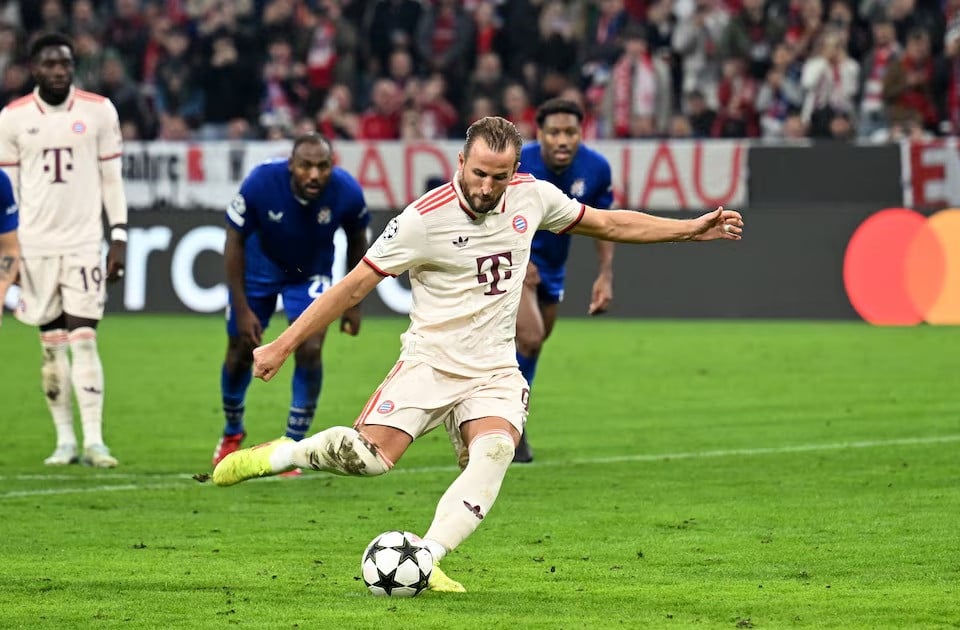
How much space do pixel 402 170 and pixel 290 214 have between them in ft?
37.3

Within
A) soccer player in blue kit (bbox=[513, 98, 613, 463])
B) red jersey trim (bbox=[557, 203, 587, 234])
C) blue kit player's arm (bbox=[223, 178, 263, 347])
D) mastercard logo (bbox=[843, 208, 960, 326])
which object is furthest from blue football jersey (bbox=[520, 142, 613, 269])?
mastercard logo (bbox=[843, 208, 960, 326])

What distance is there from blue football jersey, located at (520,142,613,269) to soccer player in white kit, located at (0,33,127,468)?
2582 millimetres

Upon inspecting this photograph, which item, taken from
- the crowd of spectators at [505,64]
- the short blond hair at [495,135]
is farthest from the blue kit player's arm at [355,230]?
the crowd of spectators at [505,64]

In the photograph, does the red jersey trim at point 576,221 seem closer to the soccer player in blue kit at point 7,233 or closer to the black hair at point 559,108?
the black hair at point 559,108

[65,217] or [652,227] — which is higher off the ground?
[652,227]

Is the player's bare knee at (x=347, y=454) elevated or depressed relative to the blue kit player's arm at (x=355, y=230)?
depressed

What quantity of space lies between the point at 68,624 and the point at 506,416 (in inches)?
75.3

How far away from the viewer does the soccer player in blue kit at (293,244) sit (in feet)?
35.3

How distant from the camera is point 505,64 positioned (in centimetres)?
2469

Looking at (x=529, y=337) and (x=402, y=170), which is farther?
(x=402, y=170)

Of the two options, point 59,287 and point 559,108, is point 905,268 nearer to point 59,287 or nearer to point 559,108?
point 559,108

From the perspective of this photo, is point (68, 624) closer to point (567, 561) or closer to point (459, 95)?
point (567, 561)

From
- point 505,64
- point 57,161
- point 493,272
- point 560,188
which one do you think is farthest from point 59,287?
point 505,64

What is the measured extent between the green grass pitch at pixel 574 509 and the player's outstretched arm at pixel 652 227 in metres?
1.41
